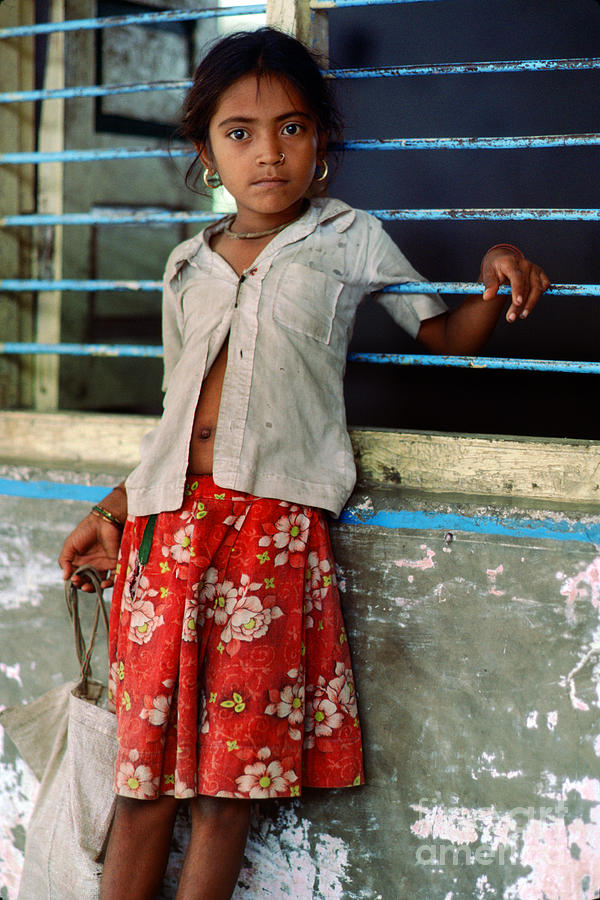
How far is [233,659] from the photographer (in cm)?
147

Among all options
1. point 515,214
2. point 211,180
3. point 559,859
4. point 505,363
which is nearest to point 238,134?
point 211,180

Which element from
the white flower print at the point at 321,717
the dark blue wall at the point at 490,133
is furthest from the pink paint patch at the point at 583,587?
the dark blue wall at the point at 490,133

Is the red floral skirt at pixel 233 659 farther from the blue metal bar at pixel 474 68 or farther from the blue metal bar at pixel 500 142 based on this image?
the blue metal bar at pixel 474 68

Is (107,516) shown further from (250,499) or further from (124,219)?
(124,219)

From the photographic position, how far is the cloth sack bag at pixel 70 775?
167 centimetres

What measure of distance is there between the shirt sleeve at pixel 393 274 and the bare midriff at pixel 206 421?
347 mm

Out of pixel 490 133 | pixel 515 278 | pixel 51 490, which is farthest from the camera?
pixel 490 133

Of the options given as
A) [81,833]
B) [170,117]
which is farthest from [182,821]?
[170,117]

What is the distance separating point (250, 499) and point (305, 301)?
1.30ft

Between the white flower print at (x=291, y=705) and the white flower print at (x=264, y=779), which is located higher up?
the white flower print at (x=291, y=705)

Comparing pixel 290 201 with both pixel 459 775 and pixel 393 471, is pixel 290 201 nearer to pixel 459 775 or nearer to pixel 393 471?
pixel 393 471

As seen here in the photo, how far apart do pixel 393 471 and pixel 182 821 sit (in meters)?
0.89

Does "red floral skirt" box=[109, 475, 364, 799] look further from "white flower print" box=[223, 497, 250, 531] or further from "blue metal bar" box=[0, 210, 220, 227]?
"blue metal bar" box=[0, 210, 220, 227]

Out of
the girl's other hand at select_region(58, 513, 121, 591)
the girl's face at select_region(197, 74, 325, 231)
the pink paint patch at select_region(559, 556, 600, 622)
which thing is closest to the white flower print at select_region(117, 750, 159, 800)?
the girl's other hand at select_region(58, 513, 121, 591)
